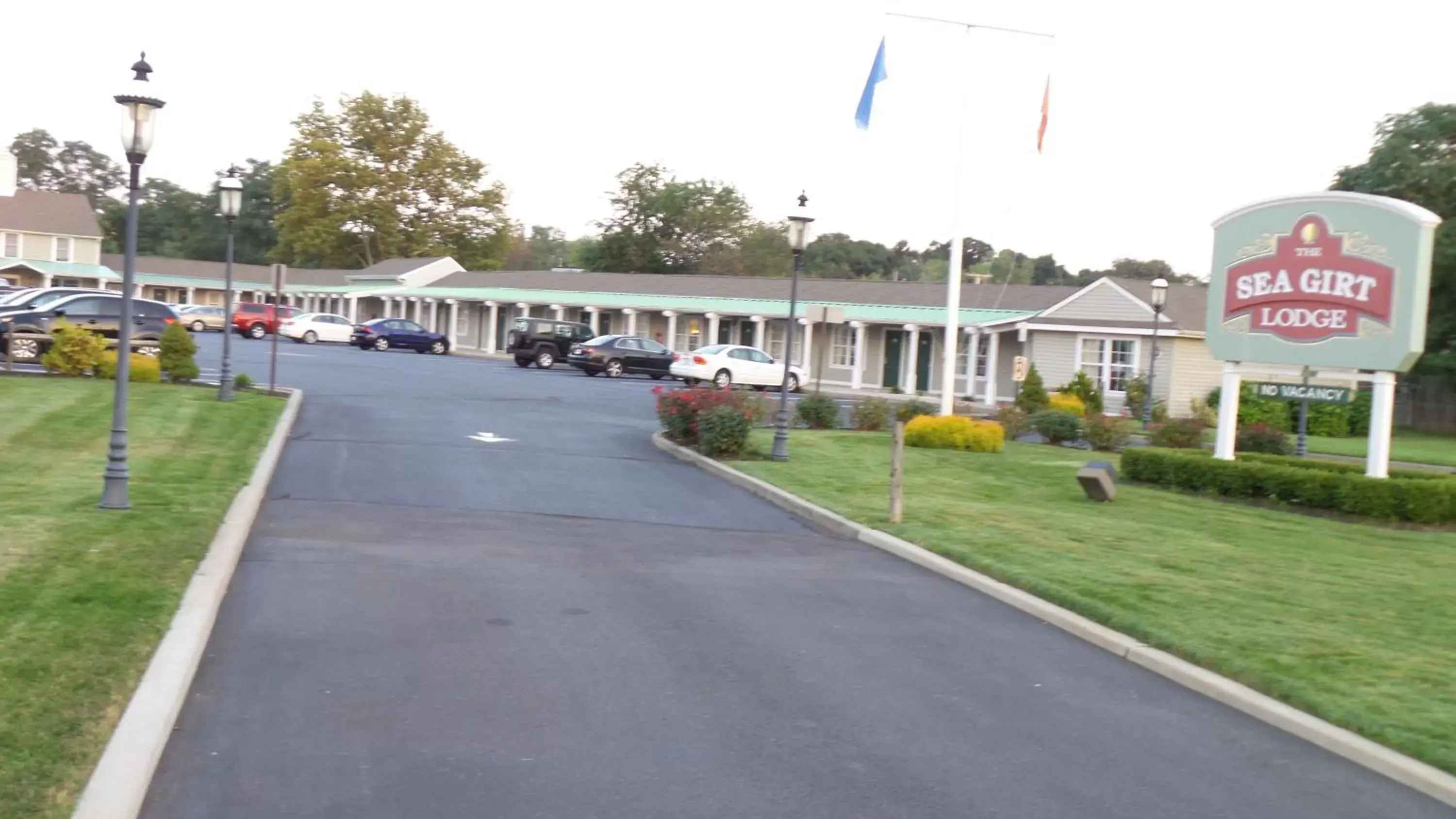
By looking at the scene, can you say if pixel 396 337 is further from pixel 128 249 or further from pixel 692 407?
pixel 128 249

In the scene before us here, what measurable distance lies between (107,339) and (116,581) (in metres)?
22.4

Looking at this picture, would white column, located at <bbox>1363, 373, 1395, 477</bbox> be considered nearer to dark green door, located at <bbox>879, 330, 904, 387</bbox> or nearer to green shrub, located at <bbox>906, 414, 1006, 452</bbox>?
green shrub, located at <bbox>906, 414, 1006, 452</bbox>

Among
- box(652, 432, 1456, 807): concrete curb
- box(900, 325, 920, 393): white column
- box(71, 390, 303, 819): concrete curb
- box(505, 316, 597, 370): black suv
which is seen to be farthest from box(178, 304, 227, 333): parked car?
box(71, 390, 303, 819): concrete curb

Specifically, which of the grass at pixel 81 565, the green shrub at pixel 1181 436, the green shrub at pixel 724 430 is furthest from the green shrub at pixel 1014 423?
the grass at pixel 81 565

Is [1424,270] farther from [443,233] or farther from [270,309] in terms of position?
[443,233]

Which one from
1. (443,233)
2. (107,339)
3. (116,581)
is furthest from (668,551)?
(443,233)

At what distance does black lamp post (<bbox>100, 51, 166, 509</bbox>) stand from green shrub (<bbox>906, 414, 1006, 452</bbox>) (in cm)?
1445

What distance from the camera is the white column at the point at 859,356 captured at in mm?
46031

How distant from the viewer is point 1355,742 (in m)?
6.70

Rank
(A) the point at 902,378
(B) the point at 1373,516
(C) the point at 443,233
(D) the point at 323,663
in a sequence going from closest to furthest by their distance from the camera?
(D) the point at 323,663 → (B) the point at 1373,516 → (A) the point at 902,378 → (C) the point at 443,233

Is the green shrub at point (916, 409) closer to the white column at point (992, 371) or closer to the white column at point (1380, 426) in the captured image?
the white column at point (1380, 426)

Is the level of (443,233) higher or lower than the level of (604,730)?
higher

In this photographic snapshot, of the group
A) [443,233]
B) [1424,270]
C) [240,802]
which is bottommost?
[240,802]

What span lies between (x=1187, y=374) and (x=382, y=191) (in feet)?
202
